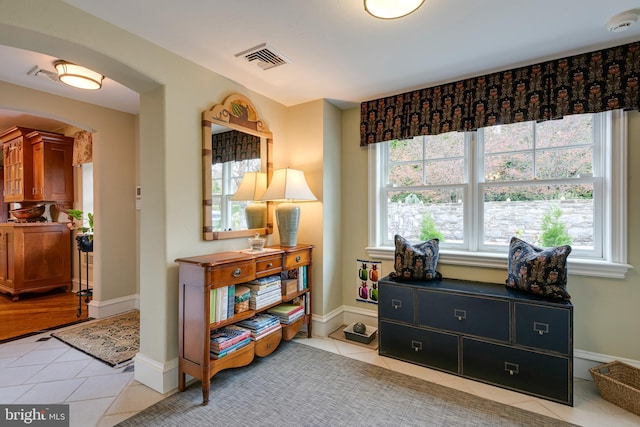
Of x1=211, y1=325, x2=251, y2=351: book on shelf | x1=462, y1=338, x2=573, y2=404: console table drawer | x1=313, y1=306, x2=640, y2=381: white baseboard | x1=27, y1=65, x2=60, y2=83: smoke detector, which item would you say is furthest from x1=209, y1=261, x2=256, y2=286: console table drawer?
x1=27, y1=65, x2=60, y2=83: smoke detector

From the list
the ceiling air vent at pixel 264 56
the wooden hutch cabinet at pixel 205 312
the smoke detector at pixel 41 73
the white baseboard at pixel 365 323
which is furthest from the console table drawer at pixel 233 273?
the smoke detector at pixel 41 73

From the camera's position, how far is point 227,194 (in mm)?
2539

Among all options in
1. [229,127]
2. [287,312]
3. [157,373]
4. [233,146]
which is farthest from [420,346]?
[229,127]

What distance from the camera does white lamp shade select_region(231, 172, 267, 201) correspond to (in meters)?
2.68

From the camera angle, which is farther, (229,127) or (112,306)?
(112,306)

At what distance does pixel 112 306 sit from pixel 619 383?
4628mm

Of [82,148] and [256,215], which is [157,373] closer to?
[256,215]

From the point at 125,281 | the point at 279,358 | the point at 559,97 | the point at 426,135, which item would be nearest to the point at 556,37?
the point at 559,97

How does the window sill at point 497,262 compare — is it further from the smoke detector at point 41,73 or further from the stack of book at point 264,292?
the smoke detector at point 41,73

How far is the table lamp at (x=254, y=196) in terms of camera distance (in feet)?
8.87

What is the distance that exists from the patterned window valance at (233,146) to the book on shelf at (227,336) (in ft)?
4.28

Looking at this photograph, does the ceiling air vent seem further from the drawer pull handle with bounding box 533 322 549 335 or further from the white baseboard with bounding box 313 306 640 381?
the drawer pull handle with bounding box 533 322 549 335

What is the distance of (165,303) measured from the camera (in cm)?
207

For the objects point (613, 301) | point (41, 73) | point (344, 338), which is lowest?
point (344, 338)
